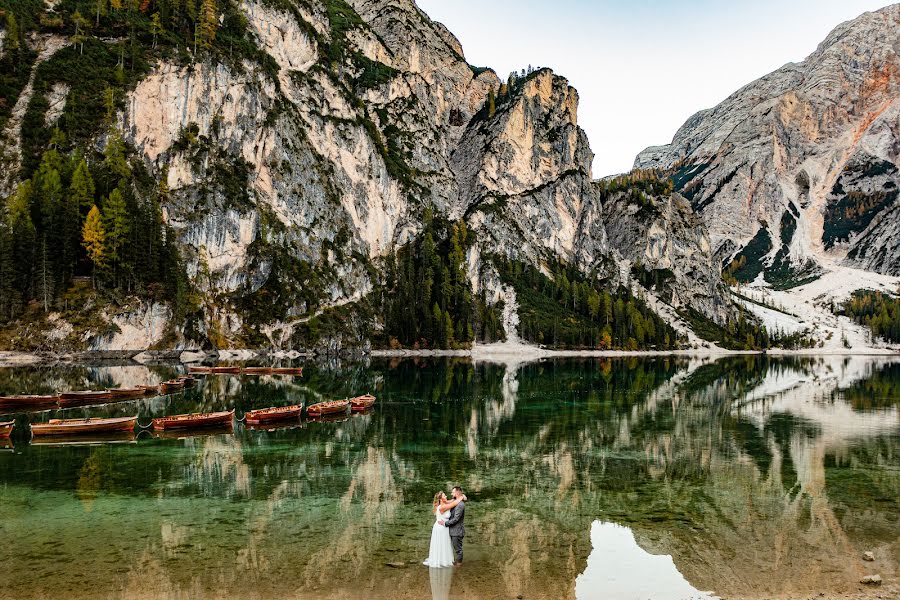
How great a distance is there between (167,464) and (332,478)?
1014 cm

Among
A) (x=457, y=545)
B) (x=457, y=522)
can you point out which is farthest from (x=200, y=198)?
(x=457, y=545)

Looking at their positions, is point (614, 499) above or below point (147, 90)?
below

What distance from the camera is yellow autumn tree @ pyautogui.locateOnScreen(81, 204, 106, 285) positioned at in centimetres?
10281

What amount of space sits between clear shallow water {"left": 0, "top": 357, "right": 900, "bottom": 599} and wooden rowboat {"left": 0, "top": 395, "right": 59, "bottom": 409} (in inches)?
Result: 149

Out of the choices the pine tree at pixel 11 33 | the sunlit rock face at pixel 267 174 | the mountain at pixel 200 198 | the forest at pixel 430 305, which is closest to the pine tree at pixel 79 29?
the mountain at pixel 200 198

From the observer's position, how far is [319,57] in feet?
643

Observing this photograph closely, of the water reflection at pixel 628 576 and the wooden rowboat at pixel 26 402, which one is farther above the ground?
the wooden rowboat at pixel 26 402

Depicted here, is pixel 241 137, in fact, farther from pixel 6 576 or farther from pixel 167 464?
pixel 6 576

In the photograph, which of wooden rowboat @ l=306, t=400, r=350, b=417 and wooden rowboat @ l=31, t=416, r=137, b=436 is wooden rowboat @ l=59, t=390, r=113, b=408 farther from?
wooden rowboat @ l=306, t=400, r=350, b=417

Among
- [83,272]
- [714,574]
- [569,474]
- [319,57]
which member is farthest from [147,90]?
[714,574]

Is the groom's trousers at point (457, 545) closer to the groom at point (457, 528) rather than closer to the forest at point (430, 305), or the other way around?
the groom at point (457, 528)

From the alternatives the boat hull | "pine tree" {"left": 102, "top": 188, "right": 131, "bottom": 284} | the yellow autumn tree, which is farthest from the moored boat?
"pine tree" {"left": 102, "top": 188, "right": 131, "bottom": 284}

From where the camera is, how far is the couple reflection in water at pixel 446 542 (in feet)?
59.3

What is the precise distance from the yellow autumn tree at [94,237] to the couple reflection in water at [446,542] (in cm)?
10556
